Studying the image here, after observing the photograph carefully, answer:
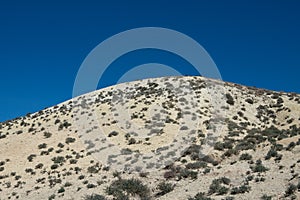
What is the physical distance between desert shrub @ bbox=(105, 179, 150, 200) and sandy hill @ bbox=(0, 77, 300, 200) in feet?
0.25

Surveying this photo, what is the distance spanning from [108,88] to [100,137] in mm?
29226

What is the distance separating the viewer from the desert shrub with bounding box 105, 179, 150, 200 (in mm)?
25291

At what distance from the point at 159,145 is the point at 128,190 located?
1634cm

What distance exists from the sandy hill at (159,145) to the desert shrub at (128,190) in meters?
0.08

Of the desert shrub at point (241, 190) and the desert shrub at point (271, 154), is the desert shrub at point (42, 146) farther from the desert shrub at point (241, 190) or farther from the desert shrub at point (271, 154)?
the desert shrub at point (241, 190)

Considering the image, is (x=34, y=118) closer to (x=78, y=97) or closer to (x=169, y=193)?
(x=78, y=97)

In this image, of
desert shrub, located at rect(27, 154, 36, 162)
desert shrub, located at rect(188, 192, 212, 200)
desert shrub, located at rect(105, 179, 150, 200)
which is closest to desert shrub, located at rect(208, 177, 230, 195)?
desert shrub, located at rect(188, 192, 212, 200)

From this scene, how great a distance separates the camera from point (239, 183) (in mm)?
23484

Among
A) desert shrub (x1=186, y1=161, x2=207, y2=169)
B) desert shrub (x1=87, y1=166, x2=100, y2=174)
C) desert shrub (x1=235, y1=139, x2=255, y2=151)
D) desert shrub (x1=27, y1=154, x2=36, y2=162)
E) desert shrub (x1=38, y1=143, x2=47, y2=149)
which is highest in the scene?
desert shrub (x1=38, y1=143, x2=47, y2=149)

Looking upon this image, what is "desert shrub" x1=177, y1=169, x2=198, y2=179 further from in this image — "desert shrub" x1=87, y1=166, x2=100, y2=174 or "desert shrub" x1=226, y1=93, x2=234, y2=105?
"desert shrub" x1=226, y1=93, x2=234, y2=105

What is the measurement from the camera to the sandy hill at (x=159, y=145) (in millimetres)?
25438

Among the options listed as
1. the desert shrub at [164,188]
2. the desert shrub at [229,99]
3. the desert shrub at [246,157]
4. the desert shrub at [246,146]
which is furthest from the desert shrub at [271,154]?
the desert shrub at [229,99]

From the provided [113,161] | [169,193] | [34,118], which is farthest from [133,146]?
[34,118]

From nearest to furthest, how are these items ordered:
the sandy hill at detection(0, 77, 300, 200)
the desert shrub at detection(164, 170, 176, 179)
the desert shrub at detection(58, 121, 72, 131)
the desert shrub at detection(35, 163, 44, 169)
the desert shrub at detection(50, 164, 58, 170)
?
the sandy hill at detection(0, 77, 300, 200)
the desert shrub at detection(164, 170, 176, 179)
the desert shrub at detection(50, 164, 58, 170)
the desert shrub at detection(35, 163, 44, 169)
the desert shrub at detection(58, 121, 72, 131)
